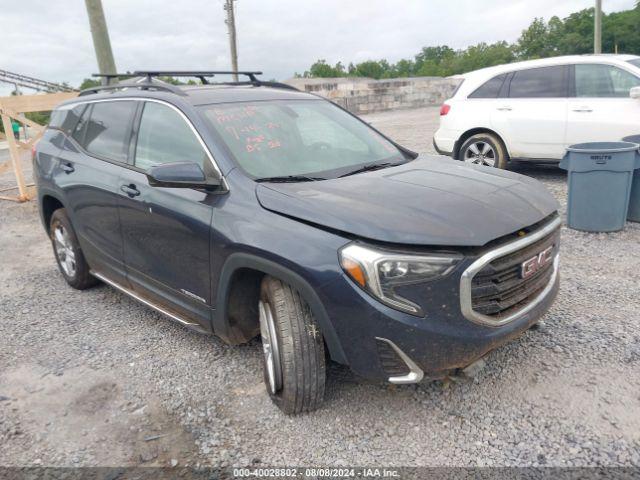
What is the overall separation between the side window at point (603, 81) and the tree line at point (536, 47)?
198 ft

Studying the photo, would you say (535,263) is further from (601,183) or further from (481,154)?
(481,154)

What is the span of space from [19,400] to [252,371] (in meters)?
1.39

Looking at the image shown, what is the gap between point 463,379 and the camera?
3.16 metres

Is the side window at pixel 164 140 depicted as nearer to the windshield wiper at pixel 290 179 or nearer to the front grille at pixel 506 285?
the windshield wiper at pixel 290 179

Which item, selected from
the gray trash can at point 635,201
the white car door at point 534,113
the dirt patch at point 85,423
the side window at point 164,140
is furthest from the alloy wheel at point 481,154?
the dirt patch at point 85,423

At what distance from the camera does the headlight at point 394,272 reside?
241 centimetres

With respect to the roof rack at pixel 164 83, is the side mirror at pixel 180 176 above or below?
below

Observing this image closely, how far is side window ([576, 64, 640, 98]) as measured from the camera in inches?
283

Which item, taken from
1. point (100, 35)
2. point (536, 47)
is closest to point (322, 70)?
point (536, 47)

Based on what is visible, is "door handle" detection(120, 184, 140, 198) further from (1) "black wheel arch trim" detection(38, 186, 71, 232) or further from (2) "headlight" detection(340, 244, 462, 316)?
(2) "headlight" detection(340, 244, 462, 316)

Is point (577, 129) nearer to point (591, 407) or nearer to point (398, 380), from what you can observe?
point (591, 407)

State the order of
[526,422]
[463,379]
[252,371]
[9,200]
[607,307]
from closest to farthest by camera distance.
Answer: [526,422] < [463,379] < [252,371] < [607,307] < [9,200]

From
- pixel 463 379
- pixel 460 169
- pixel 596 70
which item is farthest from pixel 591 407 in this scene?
pixel 596 70

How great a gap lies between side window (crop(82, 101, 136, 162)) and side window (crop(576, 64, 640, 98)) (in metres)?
6.28
